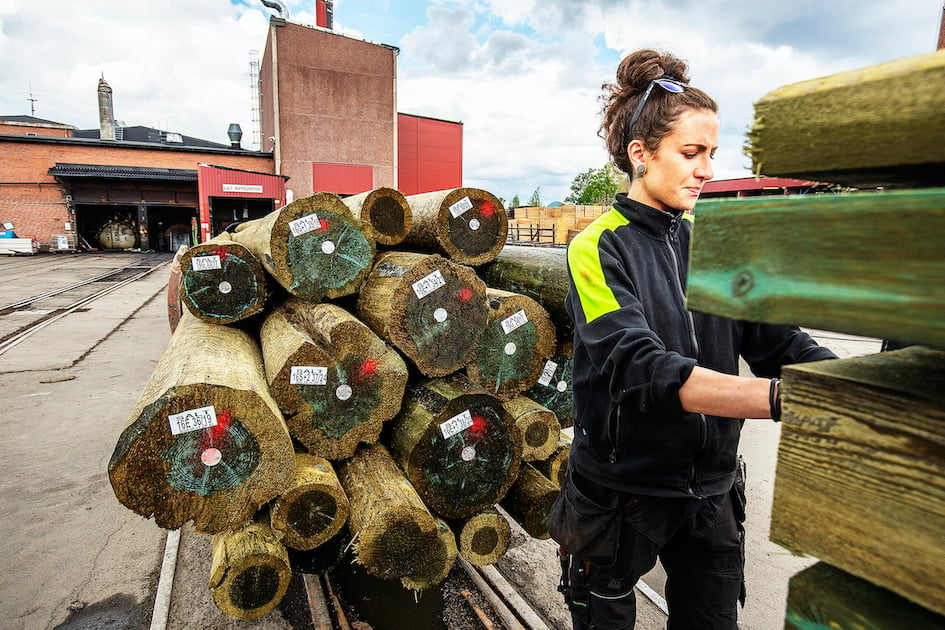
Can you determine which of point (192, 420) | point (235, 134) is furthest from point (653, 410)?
point (235, 134)

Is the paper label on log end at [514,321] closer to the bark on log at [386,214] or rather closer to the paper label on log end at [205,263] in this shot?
the bark on log at [386,214]

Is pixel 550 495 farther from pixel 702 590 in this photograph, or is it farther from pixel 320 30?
pixel 320 30

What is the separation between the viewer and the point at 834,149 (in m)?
0.62

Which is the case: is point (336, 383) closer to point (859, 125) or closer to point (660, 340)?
point (660, 340)

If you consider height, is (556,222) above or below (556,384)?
above

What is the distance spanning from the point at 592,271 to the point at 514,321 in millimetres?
1542

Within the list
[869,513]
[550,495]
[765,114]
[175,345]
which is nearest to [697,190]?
[765,114]

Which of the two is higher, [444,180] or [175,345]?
[444,180]

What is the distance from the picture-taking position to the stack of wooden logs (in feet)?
7.41

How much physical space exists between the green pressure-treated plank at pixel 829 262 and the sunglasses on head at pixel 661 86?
45.3 inches

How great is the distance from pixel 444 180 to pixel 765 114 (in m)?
33.2

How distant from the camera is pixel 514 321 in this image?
308 centimetres

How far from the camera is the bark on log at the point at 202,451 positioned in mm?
2127

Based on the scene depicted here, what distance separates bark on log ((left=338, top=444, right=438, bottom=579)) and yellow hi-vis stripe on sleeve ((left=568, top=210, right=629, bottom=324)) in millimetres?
1432
